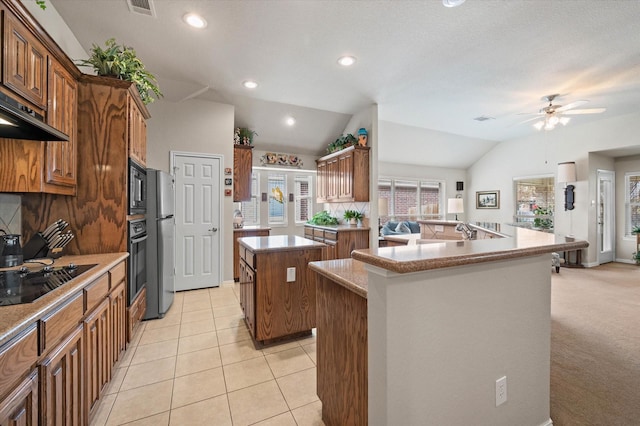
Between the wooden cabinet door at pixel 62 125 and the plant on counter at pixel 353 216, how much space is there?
384cm

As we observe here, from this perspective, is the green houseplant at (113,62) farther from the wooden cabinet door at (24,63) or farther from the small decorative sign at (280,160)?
the small decorative sign at (280,160)

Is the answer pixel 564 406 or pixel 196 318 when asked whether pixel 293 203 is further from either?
pixel 564 406

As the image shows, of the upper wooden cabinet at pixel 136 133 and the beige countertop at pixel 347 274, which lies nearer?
the beige countertop at pixel 347 274

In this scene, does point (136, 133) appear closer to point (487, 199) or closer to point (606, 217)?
point (487, 199)

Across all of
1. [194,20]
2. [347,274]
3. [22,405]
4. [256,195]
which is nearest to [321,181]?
[256,195]

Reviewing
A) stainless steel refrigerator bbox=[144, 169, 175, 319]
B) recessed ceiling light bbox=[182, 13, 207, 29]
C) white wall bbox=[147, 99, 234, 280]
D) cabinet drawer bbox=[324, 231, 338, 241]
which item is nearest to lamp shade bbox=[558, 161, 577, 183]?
cabinet drawer bbox=[324, 231, 338, 241]

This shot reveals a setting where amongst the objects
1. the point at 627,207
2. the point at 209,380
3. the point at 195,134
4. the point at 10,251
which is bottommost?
the point at 209,380

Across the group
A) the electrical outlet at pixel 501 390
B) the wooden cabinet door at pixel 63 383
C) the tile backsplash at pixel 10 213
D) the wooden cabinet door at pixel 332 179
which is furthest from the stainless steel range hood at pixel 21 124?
the wooden cabinet door at pixel 332 179

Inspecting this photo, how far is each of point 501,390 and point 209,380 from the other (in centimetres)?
188

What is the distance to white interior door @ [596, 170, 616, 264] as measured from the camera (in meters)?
6.01

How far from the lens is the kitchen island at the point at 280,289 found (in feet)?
8.16

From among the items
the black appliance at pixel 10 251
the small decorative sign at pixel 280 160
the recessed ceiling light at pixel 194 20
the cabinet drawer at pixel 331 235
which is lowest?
the cabinet drawer at pixel 331 235

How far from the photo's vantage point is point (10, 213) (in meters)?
1.90

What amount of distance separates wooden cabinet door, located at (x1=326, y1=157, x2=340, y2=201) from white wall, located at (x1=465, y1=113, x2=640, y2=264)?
5221 mm
